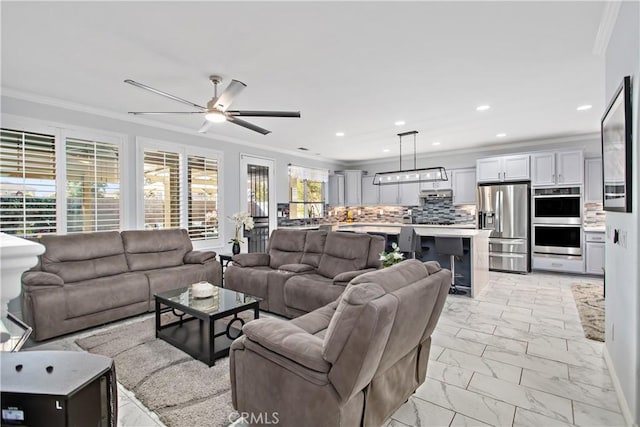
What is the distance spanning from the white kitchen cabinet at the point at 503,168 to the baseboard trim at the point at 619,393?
4326mm

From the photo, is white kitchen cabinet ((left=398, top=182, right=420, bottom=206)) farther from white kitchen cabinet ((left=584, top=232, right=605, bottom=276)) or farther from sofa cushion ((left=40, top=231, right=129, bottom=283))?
sofa cushion ((left=40, top=231, right=129, bottom=283))

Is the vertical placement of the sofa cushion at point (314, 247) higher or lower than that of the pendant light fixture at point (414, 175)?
lower

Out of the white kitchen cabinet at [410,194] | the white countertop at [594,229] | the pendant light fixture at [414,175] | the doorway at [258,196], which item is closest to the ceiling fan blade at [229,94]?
the doorway at [258,196]

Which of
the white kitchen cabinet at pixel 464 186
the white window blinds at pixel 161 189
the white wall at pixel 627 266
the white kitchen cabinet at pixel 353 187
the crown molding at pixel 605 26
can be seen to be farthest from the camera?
the white kitchen cabinet at pixel 353 187

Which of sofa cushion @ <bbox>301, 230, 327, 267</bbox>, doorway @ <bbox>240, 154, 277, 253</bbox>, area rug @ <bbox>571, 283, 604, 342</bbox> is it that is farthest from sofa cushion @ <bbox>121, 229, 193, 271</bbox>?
area rug @ <bbox>571, 283, 604, 342</bbox>

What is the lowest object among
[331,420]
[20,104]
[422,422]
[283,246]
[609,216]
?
[422,422]

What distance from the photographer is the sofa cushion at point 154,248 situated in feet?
13.8

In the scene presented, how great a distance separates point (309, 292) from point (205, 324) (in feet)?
3.70

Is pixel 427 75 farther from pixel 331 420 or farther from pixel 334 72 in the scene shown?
pixel 331 420

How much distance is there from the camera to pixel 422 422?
1952 mm

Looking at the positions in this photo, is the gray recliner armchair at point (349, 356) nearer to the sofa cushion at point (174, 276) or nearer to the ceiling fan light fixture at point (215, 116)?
the ceiling fan light fixture at point (215, 116)

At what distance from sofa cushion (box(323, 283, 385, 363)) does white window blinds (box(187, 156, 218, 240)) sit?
4.37 meters

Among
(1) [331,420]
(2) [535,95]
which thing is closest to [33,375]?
(1) [331,420]

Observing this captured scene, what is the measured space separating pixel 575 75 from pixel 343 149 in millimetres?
4379
